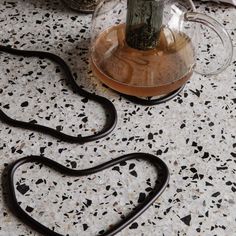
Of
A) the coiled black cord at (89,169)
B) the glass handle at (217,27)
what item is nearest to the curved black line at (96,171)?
the coiled black cord at (89,169)

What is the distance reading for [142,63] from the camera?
65cm

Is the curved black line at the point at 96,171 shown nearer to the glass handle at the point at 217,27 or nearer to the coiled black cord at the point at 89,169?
the coiled black cord at the point at 89,169

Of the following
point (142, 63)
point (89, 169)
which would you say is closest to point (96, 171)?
point (89, 169)

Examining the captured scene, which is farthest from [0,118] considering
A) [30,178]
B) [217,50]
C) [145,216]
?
[217,50]

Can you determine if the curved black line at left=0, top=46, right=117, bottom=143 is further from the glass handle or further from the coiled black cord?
the glass handle

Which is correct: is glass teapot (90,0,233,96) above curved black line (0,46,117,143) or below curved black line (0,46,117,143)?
above

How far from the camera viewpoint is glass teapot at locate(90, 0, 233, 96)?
624 millimetres

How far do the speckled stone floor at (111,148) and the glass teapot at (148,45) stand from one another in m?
0.02

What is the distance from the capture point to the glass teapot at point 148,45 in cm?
62

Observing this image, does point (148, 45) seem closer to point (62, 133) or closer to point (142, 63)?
point (142, 63)

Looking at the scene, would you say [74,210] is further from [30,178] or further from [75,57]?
[75,57]

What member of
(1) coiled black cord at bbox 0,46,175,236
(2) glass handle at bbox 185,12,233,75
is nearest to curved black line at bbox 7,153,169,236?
(1) coiled black cord at bbox 0,46,175,236

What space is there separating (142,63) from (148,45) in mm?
24

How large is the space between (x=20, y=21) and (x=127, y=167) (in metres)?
0.30
